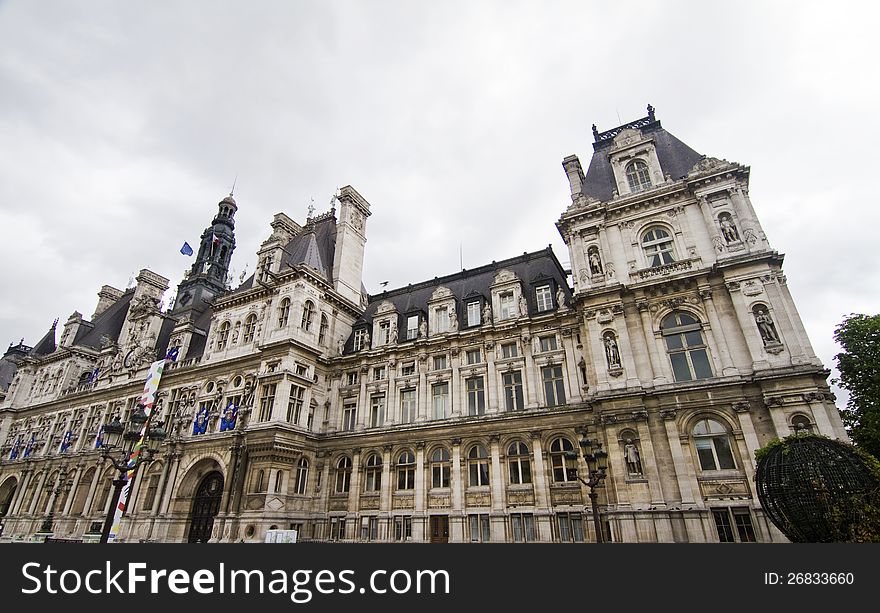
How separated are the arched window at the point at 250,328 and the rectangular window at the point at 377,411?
1165cm

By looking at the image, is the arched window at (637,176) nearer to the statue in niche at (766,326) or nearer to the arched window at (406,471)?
the statue in niche at (766,326)

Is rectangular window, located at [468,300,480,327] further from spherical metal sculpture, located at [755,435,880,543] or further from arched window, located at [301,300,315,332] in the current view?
spherical metal sculpture, located at [755,435,880,543]

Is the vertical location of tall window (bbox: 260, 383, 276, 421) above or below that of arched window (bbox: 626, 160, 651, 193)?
below

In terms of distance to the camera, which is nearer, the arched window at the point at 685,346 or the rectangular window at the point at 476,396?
the arched window at the point at 685,346

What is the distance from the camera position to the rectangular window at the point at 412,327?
32281mm

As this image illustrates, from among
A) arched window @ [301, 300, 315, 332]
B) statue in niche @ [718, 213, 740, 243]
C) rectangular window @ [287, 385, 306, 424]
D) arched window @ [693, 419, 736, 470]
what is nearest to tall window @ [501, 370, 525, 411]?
arched window @ [693, 419, 736, 470]

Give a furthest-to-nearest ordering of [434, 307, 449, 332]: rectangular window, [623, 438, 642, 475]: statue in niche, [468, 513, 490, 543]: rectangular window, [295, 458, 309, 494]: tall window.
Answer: [434, 307, 449, 332]: rectangular window < [295, 458, 309, 494]: tall window < [468, 513, 490, 543]: rectangular window < [623, 438, 642, 475]: statue in niche

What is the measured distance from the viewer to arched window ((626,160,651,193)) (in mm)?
26656

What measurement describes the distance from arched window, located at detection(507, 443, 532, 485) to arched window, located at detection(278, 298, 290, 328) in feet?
61.5

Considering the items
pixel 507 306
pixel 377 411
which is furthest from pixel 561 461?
pixel 377 411

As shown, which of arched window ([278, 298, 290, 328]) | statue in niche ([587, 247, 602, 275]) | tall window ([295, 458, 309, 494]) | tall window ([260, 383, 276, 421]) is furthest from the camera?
arched window ([278, 298, 290, 328])

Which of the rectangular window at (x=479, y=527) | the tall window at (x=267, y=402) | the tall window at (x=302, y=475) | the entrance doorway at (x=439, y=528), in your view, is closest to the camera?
the rectangular window at (x=479, y=527)

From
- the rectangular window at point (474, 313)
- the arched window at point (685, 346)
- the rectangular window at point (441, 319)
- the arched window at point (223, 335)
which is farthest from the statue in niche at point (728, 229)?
the arched window at point (223, 335)

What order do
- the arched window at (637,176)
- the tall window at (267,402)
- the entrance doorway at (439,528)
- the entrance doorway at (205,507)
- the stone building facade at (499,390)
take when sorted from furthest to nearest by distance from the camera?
the entrance doorway at (205,507), the tall window at (267,402), the arched window at (637,176), the entrance doorway at (439,528), the stone building facade at (499,390)
